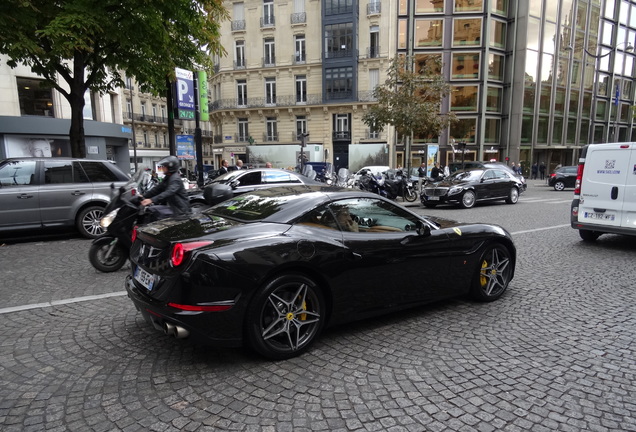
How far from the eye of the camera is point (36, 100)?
70.0 ft

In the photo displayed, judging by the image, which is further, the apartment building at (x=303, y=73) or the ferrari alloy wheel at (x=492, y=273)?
the apartment building at (x=303, y=73)

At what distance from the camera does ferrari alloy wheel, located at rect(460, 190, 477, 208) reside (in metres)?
15.3

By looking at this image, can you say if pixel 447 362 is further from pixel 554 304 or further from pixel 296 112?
pixel 296 112

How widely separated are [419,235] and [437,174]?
60.0 ft

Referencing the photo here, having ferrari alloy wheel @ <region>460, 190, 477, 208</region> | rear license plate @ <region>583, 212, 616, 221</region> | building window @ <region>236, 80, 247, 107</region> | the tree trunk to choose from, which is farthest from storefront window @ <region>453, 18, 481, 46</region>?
the tree trunk

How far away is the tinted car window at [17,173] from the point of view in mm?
7955

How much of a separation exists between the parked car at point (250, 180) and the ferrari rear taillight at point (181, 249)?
6.73m

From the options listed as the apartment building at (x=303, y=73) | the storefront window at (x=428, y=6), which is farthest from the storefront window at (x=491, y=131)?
the storefront window at (x=428, y=6)

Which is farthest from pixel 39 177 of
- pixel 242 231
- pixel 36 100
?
pixel 36 100

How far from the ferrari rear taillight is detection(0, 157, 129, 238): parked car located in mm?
6801

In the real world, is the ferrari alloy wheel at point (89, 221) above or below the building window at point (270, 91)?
below

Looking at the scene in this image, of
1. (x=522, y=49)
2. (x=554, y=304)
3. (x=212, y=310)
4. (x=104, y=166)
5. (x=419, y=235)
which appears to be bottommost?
(x=554, y=304)

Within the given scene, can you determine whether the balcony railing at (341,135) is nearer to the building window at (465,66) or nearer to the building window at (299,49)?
the building window at (299,49)

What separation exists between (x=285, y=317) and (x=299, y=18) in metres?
43.3
